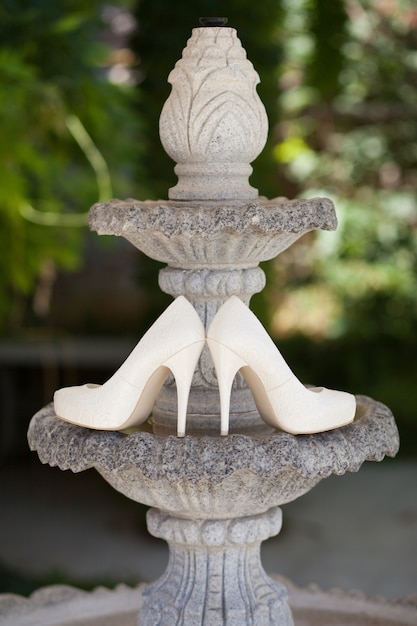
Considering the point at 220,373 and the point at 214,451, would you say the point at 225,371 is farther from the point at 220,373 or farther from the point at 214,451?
the point at 214,451

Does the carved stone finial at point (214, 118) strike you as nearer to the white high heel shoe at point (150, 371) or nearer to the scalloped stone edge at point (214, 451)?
the white high heel shoe at point (150, 371)

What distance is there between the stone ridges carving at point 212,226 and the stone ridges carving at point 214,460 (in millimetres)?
470

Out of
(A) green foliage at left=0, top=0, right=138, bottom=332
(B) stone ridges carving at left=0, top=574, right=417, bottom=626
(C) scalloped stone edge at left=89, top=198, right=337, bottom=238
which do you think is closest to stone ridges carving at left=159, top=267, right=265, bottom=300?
(C) scalloped stone edge at left=89, top=198, right=337, bottom=238

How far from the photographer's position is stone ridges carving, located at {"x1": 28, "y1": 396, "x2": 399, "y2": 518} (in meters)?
2.50

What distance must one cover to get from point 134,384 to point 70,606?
3.60 ft

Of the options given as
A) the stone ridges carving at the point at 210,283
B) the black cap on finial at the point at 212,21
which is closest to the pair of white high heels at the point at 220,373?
the stone ridges carving at the point at 210,283

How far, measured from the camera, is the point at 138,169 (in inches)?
235

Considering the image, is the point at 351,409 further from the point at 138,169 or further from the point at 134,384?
the point at 138,169

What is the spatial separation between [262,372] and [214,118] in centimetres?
63

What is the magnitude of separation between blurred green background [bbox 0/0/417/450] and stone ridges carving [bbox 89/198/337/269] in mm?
1803

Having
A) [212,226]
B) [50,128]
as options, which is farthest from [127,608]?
[50,128]

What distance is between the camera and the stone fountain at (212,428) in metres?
2.55

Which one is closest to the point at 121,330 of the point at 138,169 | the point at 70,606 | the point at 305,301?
the point at 305,301

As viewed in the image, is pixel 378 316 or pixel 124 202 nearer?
pixel 124 202
